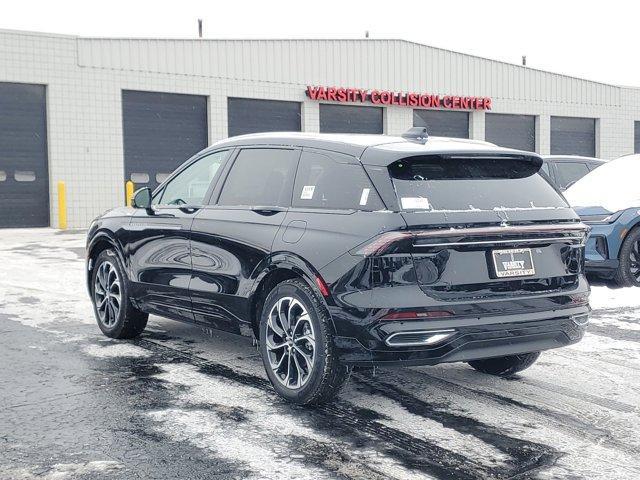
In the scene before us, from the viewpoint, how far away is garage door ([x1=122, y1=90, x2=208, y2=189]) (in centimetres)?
2502

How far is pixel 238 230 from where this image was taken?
5.67 m

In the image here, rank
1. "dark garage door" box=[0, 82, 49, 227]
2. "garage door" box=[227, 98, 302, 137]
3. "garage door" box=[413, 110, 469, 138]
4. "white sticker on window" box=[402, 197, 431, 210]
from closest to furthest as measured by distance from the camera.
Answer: "white sticker on window" box=[402, 197, 431, 210]
"dark garage door" box=[0, 82, 49, 227]
"garage door" box=[227, 98, 302, 137]
"garage door" box=[413, 110, 469, 138]

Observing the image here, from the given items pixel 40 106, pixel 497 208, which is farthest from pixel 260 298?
pixel 40 106

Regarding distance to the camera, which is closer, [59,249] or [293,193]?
[293,193]

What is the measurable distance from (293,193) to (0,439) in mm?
2248

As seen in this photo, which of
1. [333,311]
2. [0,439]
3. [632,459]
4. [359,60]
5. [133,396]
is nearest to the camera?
[632,459]

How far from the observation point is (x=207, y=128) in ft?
86.8

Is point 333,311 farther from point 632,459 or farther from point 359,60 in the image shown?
point 359,60

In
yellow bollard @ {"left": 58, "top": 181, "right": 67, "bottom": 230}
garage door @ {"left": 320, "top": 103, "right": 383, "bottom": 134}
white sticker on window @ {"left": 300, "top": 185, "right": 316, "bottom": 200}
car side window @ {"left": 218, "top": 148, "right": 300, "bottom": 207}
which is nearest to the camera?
white sticker on window @ {"left": 300, "top": 185, "right": 316, "bottom": 200}

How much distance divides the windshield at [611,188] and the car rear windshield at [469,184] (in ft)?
19.0

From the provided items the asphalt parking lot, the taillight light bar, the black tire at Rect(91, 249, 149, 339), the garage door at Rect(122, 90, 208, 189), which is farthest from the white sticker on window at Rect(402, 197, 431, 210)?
the garage door at Rect(122, 90, 208, 189)

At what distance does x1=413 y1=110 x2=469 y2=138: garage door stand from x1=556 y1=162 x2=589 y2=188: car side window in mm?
16700

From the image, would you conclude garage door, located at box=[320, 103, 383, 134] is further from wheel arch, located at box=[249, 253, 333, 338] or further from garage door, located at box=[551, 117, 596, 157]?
wheel arch, located at box=[249, 253, 333, 338]

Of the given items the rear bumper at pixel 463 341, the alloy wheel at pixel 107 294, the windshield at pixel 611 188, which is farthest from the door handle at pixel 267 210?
the windshield at pixel 611 188
